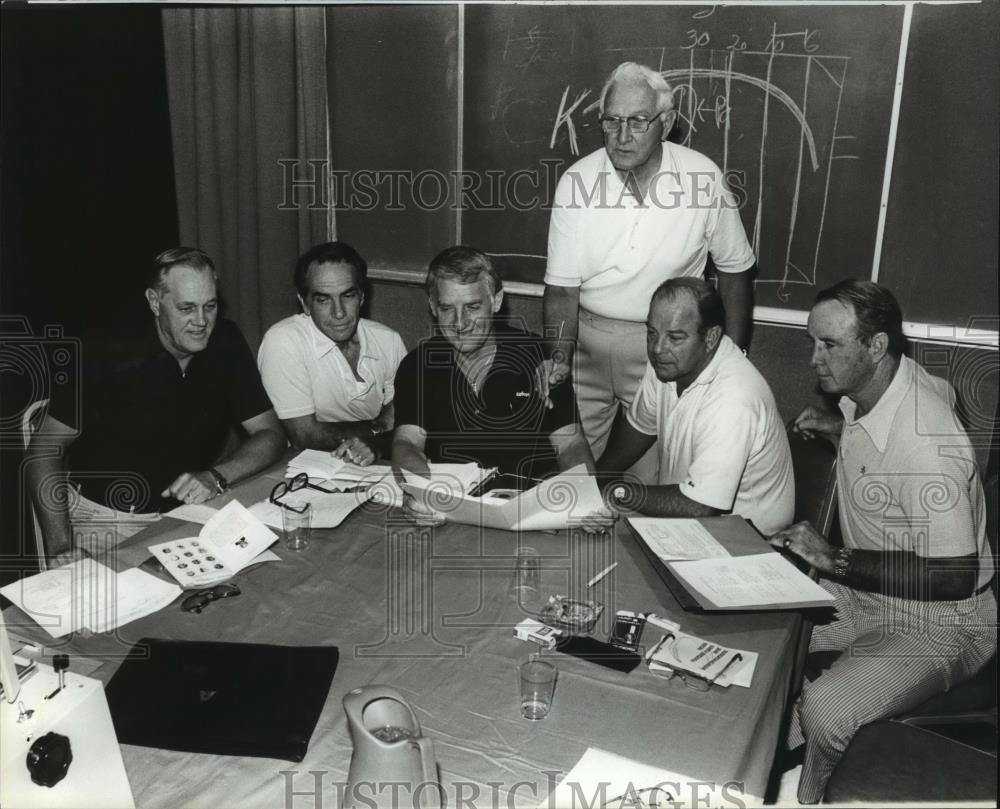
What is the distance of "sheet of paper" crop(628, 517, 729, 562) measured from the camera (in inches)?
73.1

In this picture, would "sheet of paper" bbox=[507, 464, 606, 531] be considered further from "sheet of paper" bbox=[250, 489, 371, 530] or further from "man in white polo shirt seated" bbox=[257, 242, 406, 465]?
"man in white polo shirt seated" bbox=[257, 242, 406, 465]

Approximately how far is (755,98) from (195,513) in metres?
2.37

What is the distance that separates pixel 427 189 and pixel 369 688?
A: 2920 mm

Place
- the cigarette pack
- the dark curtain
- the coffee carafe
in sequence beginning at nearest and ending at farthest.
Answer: the coffee carafe → the cigarette pack → the dark curtain

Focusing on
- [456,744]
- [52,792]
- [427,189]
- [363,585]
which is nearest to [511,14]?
[427,189]

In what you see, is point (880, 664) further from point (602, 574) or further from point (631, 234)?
point (631, 234)

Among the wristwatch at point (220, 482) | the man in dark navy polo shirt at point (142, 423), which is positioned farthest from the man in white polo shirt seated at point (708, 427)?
the man in dark navy polo shirt at point (142, 423)

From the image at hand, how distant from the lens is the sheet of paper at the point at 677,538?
6.09 ft

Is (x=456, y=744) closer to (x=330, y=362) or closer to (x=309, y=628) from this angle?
(x=309, y=628)

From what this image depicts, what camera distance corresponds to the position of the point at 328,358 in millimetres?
2879

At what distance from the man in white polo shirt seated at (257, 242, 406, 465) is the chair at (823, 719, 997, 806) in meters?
1.56

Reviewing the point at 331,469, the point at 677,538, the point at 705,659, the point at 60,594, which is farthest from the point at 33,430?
the point at 705,659

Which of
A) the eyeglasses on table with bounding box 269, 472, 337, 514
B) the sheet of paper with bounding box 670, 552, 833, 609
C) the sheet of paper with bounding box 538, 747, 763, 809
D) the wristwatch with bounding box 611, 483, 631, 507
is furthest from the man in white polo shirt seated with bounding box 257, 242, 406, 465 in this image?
the sheet of paper with bounding box 538, 747, 763, 809

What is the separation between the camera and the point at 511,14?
133 inches
